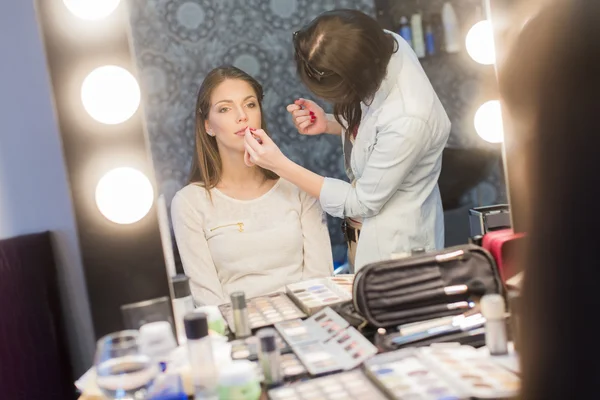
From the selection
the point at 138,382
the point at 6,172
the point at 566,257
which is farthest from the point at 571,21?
the point at 6,172

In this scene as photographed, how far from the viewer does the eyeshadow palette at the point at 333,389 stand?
3.07ft

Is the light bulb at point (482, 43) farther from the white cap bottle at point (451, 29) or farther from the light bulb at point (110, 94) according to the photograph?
the light bulb at point (110, 94)

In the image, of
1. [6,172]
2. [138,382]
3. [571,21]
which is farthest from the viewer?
[6,172]

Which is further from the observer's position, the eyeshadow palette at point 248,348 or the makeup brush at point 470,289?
→ the makeup brush at point 470,289

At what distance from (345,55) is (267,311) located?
62 centimetres

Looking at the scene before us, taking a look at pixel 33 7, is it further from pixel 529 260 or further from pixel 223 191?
pixel 529 260

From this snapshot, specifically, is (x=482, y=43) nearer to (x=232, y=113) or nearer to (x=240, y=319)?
(x=232, y=113)

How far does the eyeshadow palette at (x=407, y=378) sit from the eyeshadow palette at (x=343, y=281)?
37 centimetres

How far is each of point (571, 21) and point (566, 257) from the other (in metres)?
0.24

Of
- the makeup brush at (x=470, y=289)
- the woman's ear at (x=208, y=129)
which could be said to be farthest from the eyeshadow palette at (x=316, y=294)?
the woman's ear at (x=208, y=129)

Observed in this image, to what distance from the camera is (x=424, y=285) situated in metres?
1.24

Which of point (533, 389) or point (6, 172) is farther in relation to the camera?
point (6, 172)

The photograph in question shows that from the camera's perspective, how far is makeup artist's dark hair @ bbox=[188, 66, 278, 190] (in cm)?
155

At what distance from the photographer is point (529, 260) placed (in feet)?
2.18
